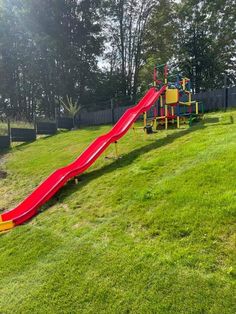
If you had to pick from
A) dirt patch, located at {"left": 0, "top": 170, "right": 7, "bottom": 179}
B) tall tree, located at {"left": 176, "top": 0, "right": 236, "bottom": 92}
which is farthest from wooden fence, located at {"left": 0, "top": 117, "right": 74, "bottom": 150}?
tall tree, located at {"left": 176, "top": 0, "right": 236, "bottom": 92}

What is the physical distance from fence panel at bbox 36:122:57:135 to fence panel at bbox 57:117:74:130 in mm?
436

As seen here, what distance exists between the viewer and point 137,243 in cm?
408

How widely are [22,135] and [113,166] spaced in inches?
356

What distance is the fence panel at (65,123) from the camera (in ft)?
57.8

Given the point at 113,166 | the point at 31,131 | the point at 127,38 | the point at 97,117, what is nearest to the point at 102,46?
the point at 127,38

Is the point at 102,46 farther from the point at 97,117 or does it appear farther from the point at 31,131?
the point at 31,131

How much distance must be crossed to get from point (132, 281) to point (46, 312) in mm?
933

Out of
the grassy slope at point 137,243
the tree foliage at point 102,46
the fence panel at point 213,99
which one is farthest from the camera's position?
the tree foliage at point 102,46

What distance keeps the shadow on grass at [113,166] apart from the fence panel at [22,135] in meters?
8.35

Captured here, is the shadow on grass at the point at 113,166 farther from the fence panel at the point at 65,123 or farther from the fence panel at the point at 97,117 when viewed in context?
the fence panel at the point at 65,123

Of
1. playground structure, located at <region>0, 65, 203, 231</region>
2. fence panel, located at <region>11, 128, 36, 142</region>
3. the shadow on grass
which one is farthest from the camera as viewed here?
fence panel, located at <region>11, 128, 36, 142</region>

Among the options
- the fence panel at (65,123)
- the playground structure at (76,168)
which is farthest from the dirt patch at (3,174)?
the fence panel at (65,123)

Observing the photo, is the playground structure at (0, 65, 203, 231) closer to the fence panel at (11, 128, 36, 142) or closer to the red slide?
the red slide

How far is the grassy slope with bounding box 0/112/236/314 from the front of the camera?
327cm
